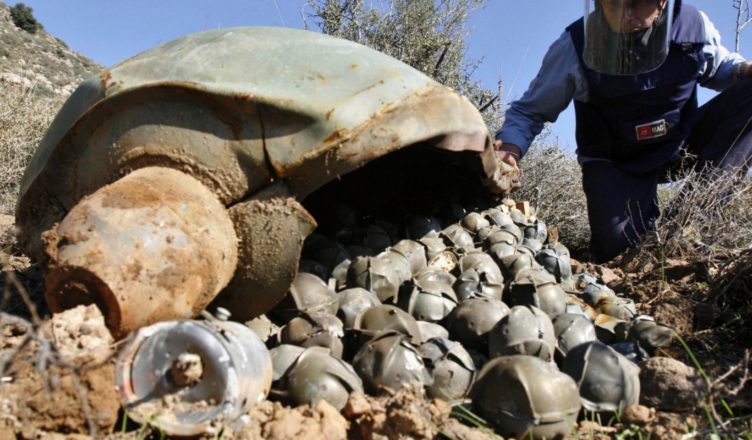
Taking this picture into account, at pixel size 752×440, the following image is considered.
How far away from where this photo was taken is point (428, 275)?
2.78 m

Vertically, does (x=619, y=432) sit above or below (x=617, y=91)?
below

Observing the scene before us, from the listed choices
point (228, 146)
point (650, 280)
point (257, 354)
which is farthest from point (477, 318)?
point (650, 280)

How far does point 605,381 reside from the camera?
191 cm

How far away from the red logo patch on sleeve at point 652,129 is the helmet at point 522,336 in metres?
3.05

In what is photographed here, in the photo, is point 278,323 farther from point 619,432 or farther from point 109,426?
point 619,432

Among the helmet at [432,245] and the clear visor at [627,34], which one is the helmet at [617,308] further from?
the clear visor at [627,34]

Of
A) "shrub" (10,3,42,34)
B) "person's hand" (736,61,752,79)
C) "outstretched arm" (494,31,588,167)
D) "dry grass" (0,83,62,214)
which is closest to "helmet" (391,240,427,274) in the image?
"outstretched arm" (494,31,588,167)

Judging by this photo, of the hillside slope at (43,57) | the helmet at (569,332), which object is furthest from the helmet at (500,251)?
the hillside slope at (43,57)

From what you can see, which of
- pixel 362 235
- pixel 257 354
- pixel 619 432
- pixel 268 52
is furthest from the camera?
pixel 362 235

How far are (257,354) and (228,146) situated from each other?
0.79 metres

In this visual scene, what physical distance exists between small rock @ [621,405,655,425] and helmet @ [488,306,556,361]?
0.31m

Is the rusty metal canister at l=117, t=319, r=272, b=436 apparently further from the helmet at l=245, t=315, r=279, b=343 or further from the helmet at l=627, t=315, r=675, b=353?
the helmet at l=627, t=315, r=675, b=353

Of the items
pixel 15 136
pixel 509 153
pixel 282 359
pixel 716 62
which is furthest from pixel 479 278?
pixel 15 136

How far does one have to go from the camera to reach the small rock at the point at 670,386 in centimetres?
195
